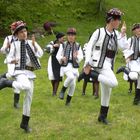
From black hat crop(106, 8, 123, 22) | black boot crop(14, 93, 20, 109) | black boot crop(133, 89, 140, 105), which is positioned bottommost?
black boot crop(14, 93, 20, 109)

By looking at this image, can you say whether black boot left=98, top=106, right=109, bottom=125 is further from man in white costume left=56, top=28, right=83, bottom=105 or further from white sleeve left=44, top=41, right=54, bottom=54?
white sleeve left=44, top=41, right=54, bottom=54

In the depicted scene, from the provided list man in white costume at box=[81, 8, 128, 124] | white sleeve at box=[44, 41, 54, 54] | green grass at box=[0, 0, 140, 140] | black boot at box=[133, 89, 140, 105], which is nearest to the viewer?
green grass at box=[0, 0, 140, 140]

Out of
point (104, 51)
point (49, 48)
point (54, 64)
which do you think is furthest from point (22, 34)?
point (54, 64)

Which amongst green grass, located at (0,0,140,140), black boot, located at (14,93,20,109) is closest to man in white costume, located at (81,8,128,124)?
green grass, located at (0,0,140,140)

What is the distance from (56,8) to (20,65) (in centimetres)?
3572

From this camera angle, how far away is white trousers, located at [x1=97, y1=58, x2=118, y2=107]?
33.6ft

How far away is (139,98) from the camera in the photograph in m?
13.3

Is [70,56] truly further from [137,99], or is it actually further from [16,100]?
[137,99]

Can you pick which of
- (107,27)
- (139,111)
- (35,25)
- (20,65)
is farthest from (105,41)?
(35,25)

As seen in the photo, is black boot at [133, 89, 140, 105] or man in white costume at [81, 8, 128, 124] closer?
man in white costume at [81, 8, 128, 124]

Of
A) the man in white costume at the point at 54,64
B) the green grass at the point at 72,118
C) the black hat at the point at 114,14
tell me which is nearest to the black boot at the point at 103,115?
the green grass at the point at 72,118

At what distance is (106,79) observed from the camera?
10.2m

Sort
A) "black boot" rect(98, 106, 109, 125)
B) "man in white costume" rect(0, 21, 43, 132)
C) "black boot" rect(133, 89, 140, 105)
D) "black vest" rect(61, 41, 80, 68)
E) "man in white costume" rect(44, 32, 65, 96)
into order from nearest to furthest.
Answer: "man in white costume" rect(0, 21, 43, 132), "black boot" rect(98, 106, 109, 125), "black boot" rect(133, 89, 140, 105), "black vest" rect(61, 41, 80, 68), "man in white costume" rect(44, 32, 65, 96)

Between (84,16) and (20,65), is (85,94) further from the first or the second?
(84,16)
